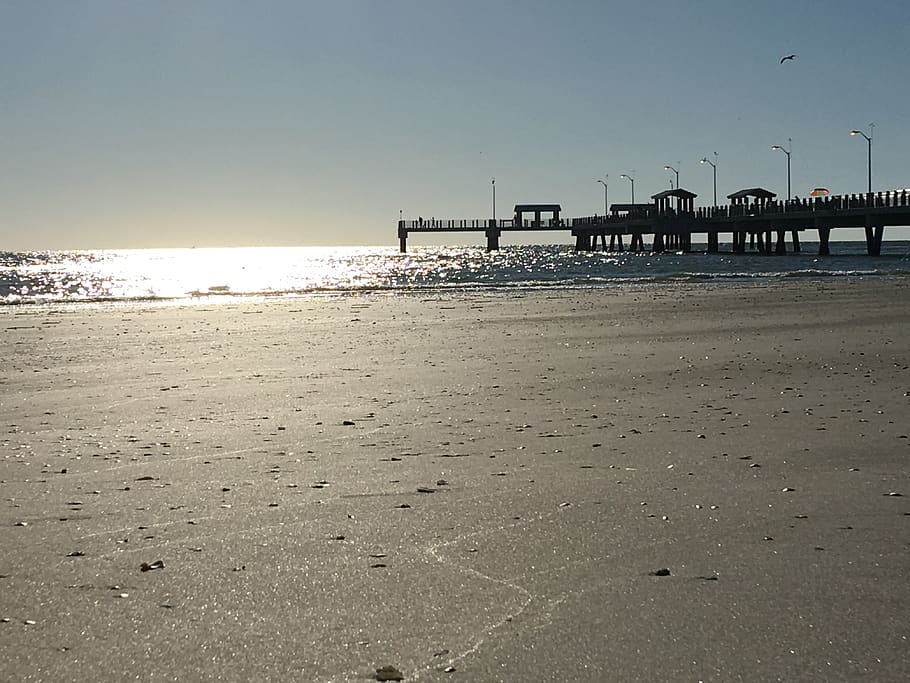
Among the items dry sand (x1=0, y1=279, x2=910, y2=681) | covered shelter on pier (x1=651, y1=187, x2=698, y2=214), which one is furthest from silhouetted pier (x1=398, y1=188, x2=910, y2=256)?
dry sand (x1=0, y1=279, x2=910, y2=681)

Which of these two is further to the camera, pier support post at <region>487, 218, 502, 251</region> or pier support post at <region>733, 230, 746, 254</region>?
pier support post at <region>487, 218, 502, 251</region>

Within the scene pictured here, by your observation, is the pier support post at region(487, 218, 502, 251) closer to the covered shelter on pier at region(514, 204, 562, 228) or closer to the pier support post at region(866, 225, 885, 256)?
the covered shelter on pier at region(514, 204, 562, 228)

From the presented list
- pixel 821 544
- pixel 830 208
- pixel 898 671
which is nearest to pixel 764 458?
pixel 821 544

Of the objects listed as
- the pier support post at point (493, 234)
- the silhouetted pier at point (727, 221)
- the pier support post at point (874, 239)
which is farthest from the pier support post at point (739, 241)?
the pier support post at point (493, 234)

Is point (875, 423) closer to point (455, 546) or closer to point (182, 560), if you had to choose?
point (455, 546)

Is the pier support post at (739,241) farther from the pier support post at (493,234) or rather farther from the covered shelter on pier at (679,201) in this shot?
the pier support post at (493,234)

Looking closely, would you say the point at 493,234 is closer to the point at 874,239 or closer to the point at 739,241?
the point at 739,241

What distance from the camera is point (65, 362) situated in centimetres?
1262

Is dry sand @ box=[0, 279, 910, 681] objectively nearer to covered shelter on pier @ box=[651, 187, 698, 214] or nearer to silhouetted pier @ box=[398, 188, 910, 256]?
silhouetted pier @ box=[398, 188, 910, 256]

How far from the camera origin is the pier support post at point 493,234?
138m

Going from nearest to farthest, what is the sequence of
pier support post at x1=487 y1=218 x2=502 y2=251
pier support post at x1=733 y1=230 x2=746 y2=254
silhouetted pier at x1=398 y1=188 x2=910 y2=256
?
1. silhouetted pier at x1=398 y1=188 x2=910 y2=256
2. pier support post at x1=733 y1=230 x2=746 y2=254
3. pier support post at x1=487 y1=218 x2=502 y2=251

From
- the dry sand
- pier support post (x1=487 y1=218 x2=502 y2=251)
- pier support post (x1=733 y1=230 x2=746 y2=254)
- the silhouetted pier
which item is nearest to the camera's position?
the dry sand

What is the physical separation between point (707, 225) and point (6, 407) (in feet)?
299

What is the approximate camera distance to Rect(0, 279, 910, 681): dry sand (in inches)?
129
